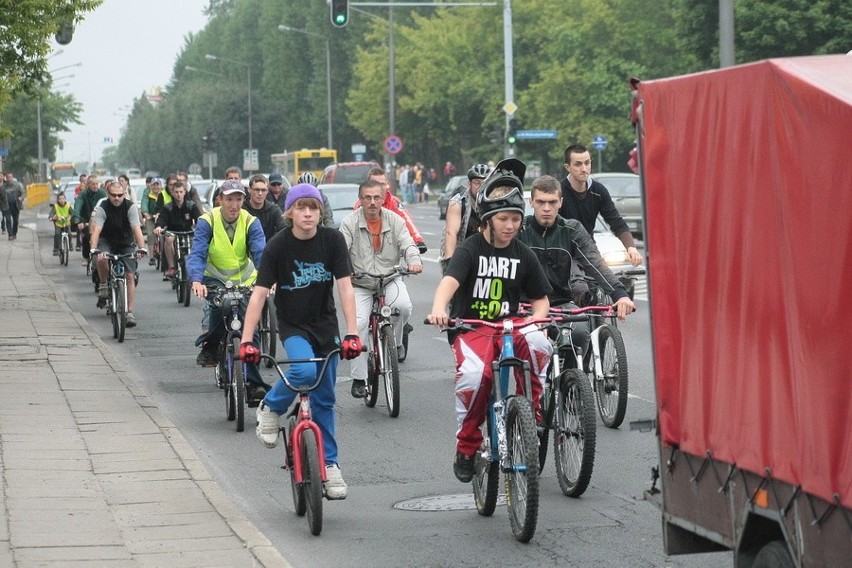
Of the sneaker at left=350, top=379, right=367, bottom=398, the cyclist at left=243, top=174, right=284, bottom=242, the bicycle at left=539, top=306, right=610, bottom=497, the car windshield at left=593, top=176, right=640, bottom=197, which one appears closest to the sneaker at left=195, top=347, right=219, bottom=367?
the sneaker at left=350, top=379, right=367, bottom=398

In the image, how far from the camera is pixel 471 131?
285 feet

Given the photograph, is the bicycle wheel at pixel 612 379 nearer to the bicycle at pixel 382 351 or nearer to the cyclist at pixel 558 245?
the cyclist at pixel 558 245

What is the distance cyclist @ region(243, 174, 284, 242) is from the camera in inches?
589

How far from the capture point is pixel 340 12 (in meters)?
31.3

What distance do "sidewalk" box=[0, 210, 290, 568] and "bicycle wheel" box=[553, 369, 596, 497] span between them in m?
1.77

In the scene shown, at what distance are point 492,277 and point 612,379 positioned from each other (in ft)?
10.3

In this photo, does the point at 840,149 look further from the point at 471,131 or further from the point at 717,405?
the point at 471,131

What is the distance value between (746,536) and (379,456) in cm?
522

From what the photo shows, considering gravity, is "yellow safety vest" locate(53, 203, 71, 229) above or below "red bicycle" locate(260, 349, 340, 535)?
above

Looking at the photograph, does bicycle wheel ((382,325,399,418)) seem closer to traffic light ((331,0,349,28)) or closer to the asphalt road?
the asphalt road

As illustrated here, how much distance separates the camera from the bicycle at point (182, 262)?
22500 millimetres

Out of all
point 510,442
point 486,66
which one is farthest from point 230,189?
point 486,66

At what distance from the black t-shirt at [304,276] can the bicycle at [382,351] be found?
3408mm

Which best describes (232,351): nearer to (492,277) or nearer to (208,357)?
(208,357)
